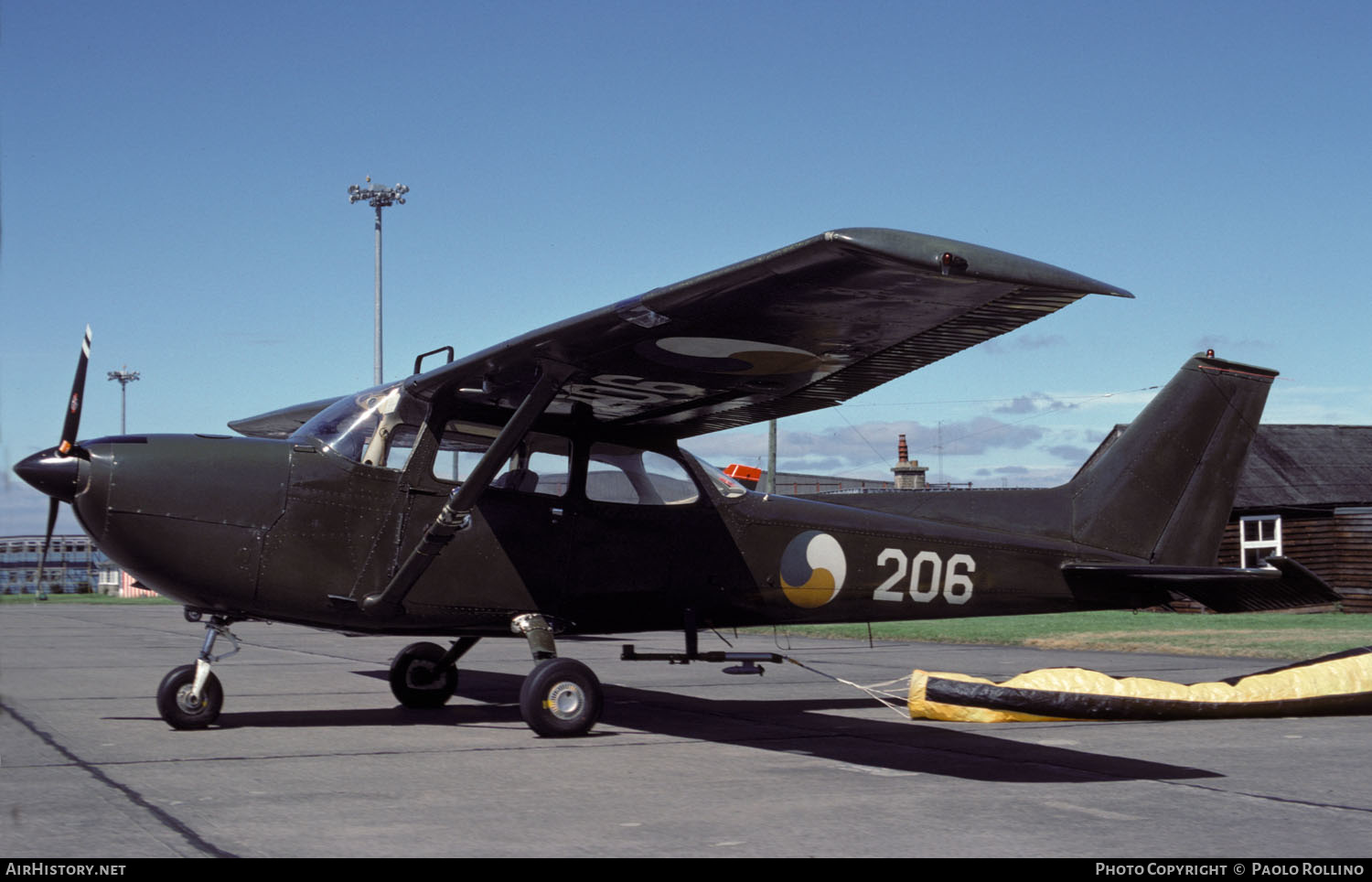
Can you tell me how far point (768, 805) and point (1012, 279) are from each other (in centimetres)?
268

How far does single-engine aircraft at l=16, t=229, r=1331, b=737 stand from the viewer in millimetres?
7707

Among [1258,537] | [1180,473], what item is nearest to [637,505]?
[1180,473]

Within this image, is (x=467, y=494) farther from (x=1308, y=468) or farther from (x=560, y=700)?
(x=1308, y=468)

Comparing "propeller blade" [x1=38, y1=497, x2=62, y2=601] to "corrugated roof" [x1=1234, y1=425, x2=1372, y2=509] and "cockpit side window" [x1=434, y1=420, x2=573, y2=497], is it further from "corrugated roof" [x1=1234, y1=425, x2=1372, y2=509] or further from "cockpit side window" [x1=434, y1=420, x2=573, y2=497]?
"corrugated roof" [x1=1234, y1=425, x2=1372, y2=509]

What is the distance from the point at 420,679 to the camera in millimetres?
10211

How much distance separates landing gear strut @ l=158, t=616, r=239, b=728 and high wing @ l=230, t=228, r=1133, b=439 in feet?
7.18

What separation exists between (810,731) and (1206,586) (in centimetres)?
350

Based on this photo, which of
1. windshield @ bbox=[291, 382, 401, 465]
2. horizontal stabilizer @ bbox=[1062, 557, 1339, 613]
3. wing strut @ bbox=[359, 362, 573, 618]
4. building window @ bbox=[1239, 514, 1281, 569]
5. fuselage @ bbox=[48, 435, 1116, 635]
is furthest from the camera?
building window @ bbox=[1239, 514, 1281, 569]

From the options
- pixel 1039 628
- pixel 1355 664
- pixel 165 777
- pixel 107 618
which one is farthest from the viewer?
pixel 107 618

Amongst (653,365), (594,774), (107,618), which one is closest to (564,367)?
(653,365)

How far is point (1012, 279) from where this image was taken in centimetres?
553

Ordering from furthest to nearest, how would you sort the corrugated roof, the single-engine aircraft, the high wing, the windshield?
the corrugated roof < the windshield < the single-engine aircraft < the high wing

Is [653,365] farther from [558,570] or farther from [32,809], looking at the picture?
[32,809]

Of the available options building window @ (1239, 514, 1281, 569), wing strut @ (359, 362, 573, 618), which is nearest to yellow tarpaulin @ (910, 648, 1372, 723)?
wing strut @ (359, 362, 573, 618)
